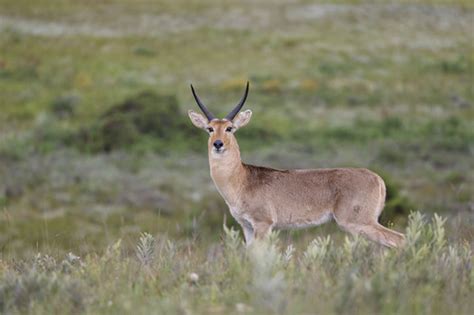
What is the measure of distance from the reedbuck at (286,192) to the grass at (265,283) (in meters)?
2.68

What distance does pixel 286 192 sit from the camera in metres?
10.7

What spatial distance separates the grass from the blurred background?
3.69 metres

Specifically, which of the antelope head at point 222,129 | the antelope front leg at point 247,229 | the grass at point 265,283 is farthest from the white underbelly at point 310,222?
the grass at point 265,283

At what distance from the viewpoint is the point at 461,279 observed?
670 cm

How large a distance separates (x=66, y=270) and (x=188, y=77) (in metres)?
35.5

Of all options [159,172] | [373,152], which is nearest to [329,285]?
[159,172]

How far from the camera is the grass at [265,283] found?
5.75m

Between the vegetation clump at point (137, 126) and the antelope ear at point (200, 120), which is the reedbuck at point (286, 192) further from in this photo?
the vegetation clump at point (137, 126)

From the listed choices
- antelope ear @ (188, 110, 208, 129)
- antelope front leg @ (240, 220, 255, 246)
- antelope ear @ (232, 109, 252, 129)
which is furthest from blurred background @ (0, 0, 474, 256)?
antelope ear @ (188, 110, 208, 129)

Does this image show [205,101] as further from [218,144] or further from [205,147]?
[218,144]

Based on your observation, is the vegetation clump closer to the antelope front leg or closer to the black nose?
the antelope front leg

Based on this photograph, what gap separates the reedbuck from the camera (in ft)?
33.9

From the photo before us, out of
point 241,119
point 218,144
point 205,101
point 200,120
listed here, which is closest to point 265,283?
point 218,144

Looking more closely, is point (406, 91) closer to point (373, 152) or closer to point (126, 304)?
point (373, 152)
